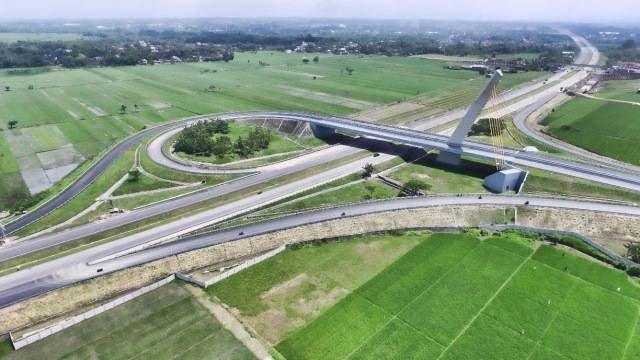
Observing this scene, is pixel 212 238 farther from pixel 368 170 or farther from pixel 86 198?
pixel 368 170

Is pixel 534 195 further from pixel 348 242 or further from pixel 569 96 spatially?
pixel 569 96

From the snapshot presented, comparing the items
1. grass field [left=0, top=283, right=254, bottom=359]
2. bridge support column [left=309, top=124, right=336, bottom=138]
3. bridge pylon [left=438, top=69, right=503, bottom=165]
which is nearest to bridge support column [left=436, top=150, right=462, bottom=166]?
bridge pylon [left=438, top=69, right=503, bottom=165]

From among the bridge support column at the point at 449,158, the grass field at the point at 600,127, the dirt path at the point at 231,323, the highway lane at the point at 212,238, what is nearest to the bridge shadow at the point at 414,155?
the bridge support column at the point at 449,158

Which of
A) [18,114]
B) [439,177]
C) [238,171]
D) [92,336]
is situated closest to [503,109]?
[439,177]

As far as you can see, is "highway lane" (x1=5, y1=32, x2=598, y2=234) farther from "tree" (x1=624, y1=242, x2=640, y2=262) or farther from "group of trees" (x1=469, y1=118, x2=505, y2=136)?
"tree" (x1=624, y1=242, x2=640, y2=262)

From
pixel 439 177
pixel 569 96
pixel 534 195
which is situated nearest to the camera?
pixel 534 195

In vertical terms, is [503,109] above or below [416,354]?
above
